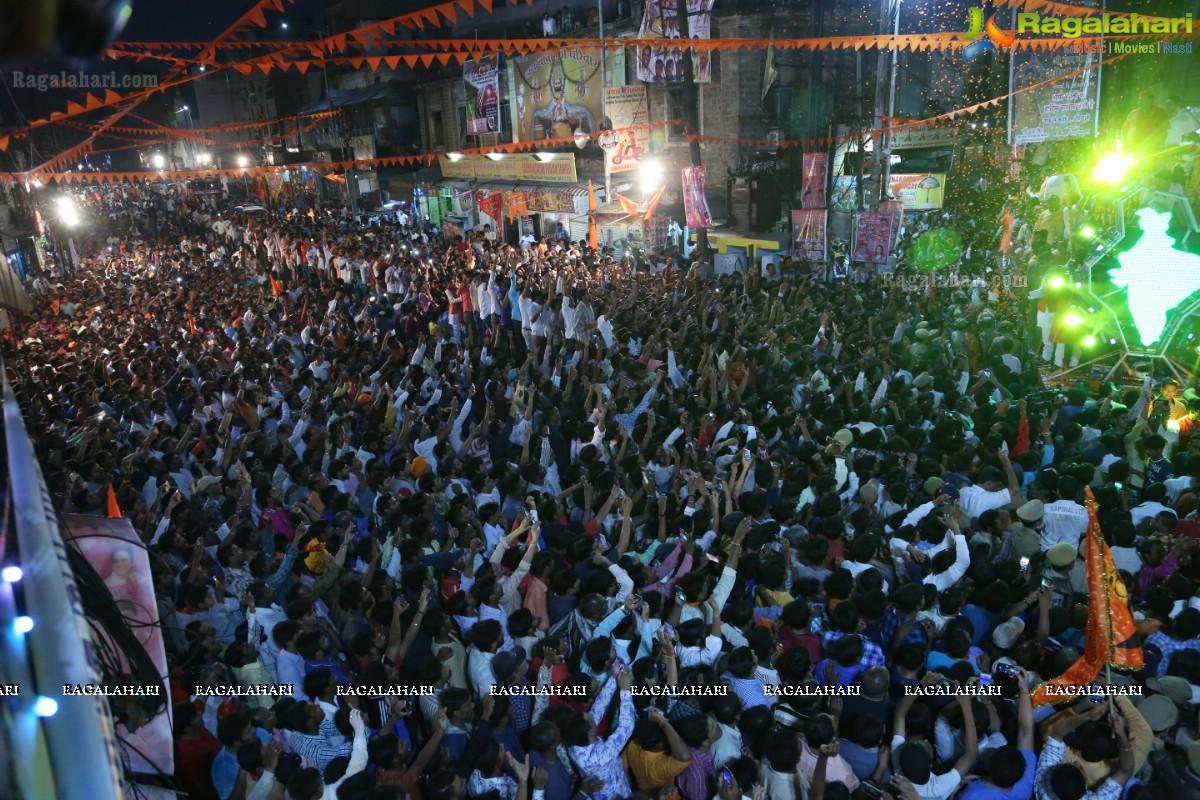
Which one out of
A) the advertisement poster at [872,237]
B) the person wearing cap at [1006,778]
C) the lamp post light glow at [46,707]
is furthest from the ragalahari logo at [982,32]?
the lamp post light glow at [46,707]

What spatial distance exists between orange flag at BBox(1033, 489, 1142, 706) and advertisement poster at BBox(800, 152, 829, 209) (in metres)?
10.9

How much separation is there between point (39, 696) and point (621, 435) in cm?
571

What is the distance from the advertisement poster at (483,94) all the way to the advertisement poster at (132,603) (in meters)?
21.0

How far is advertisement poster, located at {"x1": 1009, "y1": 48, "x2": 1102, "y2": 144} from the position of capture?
490 inches

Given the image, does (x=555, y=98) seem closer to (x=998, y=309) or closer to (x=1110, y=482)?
(x=998, y=309)

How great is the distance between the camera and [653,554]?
5340 mm

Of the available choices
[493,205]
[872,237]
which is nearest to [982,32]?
[872,237]

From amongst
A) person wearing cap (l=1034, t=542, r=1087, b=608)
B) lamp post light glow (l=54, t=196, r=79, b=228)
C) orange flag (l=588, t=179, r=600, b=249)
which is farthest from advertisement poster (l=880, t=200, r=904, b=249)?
lamp post light glow (l=54, t=196, r=79, b=228)

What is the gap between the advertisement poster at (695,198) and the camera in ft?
50.9

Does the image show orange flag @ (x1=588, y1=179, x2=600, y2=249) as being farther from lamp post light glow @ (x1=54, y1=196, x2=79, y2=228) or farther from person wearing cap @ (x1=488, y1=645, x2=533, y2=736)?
lamp post light glow @ (x1=54, y1=196, x2=79, y2=228)

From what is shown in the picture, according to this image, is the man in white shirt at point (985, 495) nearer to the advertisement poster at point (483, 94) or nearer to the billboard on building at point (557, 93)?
the billboard on building at point (557, 93)

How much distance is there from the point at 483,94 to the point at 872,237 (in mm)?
14046

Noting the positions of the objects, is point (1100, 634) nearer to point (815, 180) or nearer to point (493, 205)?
point (815, 180)

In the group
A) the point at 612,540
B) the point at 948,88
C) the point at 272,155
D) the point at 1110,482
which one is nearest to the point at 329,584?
the point at 612,540
